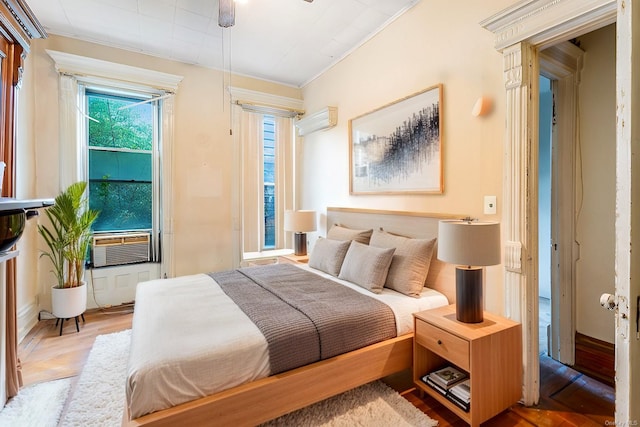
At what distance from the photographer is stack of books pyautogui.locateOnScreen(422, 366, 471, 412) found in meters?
1.72

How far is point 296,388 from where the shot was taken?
167cm

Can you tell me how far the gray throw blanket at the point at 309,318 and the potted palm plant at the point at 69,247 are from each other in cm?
164

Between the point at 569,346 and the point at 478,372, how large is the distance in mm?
1382

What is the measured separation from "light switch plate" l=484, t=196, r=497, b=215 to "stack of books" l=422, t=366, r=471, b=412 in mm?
1061

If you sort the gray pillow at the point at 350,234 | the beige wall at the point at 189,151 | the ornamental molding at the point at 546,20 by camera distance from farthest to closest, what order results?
the beige wall at the point at 189,151 < the gray pillow at the point at 350,234 < the ornamental molding at the point at 546,20

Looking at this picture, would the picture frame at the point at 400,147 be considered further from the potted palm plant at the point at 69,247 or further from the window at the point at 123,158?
the potted palm plant at the point at 69,247

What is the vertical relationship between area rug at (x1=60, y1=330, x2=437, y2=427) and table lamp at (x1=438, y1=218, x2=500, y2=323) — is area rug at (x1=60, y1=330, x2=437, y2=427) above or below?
below

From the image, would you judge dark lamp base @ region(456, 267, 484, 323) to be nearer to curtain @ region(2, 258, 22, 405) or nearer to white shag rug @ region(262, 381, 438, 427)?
white shag rug @ region(262, 381, 438, 427)

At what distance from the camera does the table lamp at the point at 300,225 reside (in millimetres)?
3789

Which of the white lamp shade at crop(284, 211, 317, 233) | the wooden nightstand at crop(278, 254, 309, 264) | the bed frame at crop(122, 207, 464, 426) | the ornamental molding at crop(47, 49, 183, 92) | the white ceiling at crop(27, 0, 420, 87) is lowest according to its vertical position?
the bed frame at crop(122, 207, 464, 426)

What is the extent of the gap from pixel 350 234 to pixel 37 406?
2598 millimetres

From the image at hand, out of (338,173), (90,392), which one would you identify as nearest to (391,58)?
(338,173)

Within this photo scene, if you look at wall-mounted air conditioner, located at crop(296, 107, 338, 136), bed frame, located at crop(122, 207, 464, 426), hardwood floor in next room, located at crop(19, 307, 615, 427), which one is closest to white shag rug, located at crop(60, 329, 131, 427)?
hardwood floor in next room, located at crop(19, 307, 615, 427)

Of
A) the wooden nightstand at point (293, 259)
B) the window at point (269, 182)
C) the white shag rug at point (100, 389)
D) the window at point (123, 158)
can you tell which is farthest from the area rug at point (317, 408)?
the window at point (269, 182)
